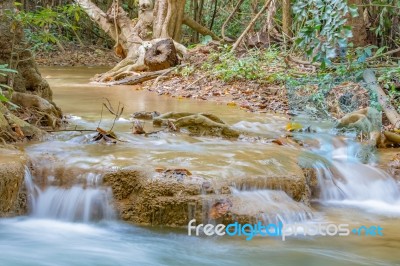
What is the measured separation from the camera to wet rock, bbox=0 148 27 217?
4383 mm

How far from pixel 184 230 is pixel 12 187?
136 centimetres

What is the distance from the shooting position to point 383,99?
Answer: 7.43 meters

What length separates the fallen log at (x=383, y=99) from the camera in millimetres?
7046

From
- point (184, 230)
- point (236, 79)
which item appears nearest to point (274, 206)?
point (184, 230)

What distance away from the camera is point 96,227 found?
177 inches

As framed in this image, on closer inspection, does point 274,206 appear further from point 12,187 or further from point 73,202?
point 12,187

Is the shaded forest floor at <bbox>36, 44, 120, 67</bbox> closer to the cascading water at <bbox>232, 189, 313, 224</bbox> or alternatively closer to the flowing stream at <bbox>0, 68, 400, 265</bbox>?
the flowing stream at <bbox>0, 68, 400, 265</bbox>

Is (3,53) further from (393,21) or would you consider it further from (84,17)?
(84,17)

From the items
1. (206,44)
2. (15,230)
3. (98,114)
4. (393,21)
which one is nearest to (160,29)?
(206,44)

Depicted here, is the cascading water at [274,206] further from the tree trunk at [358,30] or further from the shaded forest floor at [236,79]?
the tree trunk at [358,30]

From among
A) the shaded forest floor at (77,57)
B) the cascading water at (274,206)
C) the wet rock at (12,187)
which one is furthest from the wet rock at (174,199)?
the shaded forest floor at (77,57)

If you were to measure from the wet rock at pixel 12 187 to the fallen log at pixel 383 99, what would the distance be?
4.48m

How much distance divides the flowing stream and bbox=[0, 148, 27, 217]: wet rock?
82 millimetres

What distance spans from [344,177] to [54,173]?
109 inches
